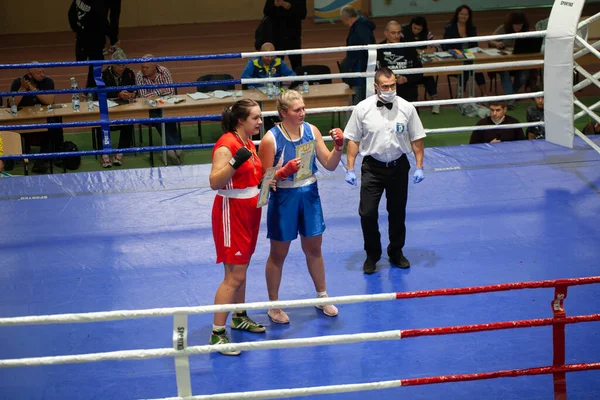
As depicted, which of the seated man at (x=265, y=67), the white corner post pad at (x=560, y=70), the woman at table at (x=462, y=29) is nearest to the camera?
the white corner post pad at (x=560, y=70)

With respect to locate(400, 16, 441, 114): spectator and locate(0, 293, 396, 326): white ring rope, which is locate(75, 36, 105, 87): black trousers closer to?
locate(400, 16, 441, 114): spectator

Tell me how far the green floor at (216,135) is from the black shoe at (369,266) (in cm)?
445

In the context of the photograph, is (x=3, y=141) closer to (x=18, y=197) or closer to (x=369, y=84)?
(x=18, y=197)

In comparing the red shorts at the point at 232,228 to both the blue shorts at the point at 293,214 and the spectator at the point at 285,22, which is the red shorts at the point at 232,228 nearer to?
the blue shorts at the point at 293,214

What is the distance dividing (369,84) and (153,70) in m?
3.26

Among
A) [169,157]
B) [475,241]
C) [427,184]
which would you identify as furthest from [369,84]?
[169,157]

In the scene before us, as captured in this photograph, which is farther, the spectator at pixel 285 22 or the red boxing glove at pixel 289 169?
the spectator at pixel 285 22

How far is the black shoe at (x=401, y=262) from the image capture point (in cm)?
606

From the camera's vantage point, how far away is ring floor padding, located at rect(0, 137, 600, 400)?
4.76 m

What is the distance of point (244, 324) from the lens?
17.3ft

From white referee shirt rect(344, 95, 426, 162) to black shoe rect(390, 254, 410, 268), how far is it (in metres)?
0.79

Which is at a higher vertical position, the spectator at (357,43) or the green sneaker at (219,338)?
the spectator at (357,43)

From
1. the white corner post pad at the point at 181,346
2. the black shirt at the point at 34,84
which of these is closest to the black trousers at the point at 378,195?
the white corner post pad at the point at 181,346

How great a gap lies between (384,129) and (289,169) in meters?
1.08
